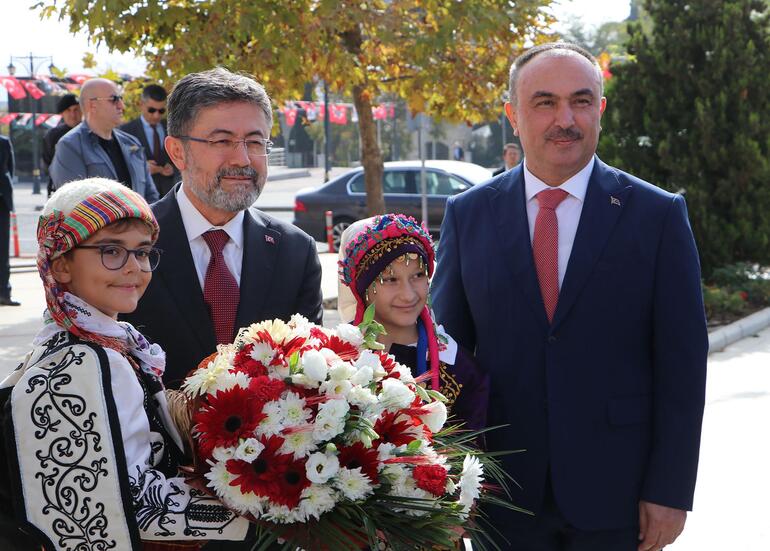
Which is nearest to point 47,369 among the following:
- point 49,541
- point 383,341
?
point 49,541

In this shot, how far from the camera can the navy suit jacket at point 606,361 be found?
10.7 feet

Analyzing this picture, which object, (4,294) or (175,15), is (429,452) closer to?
(175,15)

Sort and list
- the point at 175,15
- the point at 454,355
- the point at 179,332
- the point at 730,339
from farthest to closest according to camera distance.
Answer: the point at 730,339 < the point at 175,15 < the point at 454,355 < the point at 179,332

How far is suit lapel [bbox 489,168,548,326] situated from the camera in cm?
339

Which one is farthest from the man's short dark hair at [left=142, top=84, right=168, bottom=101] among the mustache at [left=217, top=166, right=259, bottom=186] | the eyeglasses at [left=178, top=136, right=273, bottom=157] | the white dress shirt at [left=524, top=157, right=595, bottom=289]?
the white dress shirt at [left=524, top=157, right=595, bottom=289]

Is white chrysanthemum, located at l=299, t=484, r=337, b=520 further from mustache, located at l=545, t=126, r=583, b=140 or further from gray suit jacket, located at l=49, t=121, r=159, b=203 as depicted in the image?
gray suit jacket, located at l=49, t=121, r=159, b=203

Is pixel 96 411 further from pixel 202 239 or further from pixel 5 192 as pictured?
pixel 5 192

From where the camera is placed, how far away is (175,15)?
10328 millimetres

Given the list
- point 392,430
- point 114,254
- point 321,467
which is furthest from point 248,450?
point 114,254

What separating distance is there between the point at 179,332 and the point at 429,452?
101 cm

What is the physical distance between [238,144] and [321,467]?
1.23 m

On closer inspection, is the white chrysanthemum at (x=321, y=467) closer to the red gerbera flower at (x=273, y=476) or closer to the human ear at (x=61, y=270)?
the red gerbera flower at (x=273, y=476)

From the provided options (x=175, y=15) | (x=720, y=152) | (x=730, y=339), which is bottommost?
(x=730, y=339)

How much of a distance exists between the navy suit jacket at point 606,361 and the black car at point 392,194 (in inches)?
567
